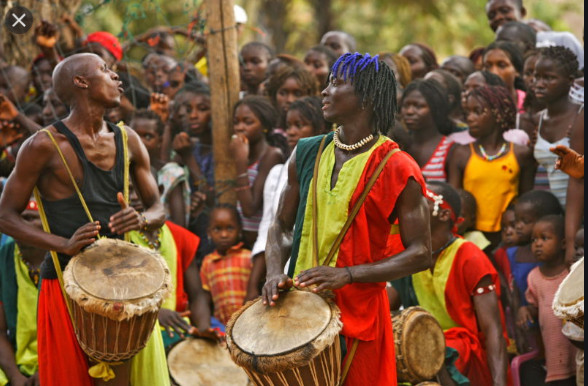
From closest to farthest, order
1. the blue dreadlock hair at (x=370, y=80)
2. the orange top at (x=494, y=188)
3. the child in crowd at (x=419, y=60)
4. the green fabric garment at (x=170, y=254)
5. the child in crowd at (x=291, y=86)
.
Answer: the blue dreadlock hair at (x=370, y=80), the green fabric garment at (x=170, y=254), the orange top at (x=494, y=188), the child in crowd at (x=291, y=86), the child in crowd at (x=419, y=60)

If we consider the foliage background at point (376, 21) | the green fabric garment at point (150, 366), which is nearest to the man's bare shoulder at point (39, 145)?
the green fabric garment at point (150, 366)

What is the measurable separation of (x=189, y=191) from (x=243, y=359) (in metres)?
3.91

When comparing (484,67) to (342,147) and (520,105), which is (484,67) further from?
(342,147)

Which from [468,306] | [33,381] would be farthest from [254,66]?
[33,381]

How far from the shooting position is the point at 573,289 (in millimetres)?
4809

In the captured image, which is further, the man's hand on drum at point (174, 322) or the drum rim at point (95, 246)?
the man's hand on drum at point (174, 322)

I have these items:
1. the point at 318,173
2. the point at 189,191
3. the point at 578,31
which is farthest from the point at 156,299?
the point at 578,31

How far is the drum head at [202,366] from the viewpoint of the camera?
6195 mm

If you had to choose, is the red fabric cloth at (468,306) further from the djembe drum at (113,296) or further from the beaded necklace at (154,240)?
the djembe drum at (113,296)

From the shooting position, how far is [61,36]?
959cm

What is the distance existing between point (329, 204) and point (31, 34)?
662cm

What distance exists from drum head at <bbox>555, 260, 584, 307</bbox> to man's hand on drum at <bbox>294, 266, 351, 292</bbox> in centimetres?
132

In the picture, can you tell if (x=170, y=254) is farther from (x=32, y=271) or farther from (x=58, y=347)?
(x=58, y=347)

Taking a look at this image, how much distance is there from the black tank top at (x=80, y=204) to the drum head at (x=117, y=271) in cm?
18
